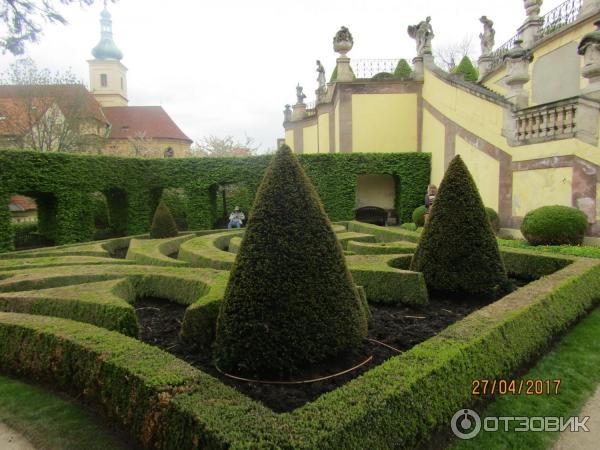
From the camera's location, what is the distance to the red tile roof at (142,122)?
45375 mm

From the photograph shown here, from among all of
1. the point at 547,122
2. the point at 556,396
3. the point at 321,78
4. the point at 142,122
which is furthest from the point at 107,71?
the point at 556,396

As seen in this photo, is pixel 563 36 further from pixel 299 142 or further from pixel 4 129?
pixel 4 129

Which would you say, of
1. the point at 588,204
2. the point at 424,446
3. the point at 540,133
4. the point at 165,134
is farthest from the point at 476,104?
the point at 165,134

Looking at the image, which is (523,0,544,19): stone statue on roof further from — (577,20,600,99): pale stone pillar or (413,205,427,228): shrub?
(413,205,427,228): shrub

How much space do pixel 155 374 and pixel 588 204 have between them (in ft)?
37.9

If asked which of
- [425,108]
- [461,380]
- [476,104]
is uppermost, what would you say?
[425,108]

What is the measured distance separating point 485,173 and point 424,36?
10.4 meters

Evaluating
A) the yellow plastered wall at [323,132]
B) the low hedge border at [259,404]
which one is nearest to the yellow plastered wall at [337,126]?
the yellow plastered wall at [323,132]

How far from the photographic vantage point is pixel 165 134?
46500 mm

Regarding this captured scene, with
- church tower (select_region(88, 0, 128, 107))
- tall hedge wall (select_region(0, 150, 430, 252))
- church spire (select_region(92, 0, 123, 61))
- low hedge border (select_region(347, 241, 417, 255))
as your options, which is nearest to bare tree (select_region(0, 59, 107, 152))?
tall hedge wall (select_region(0, 150, 430, 252))

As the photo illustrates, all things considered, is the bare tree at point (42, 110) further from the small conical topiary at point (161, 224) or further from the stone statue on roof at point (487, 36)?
the stone statue on roof at point (487, 36)

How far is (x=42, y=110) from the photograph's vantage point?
83.4 ft

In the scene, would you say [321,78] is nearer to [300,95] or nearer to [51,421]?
[300,95]

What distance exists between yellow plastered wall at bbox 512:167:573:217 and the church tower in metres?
58.8
